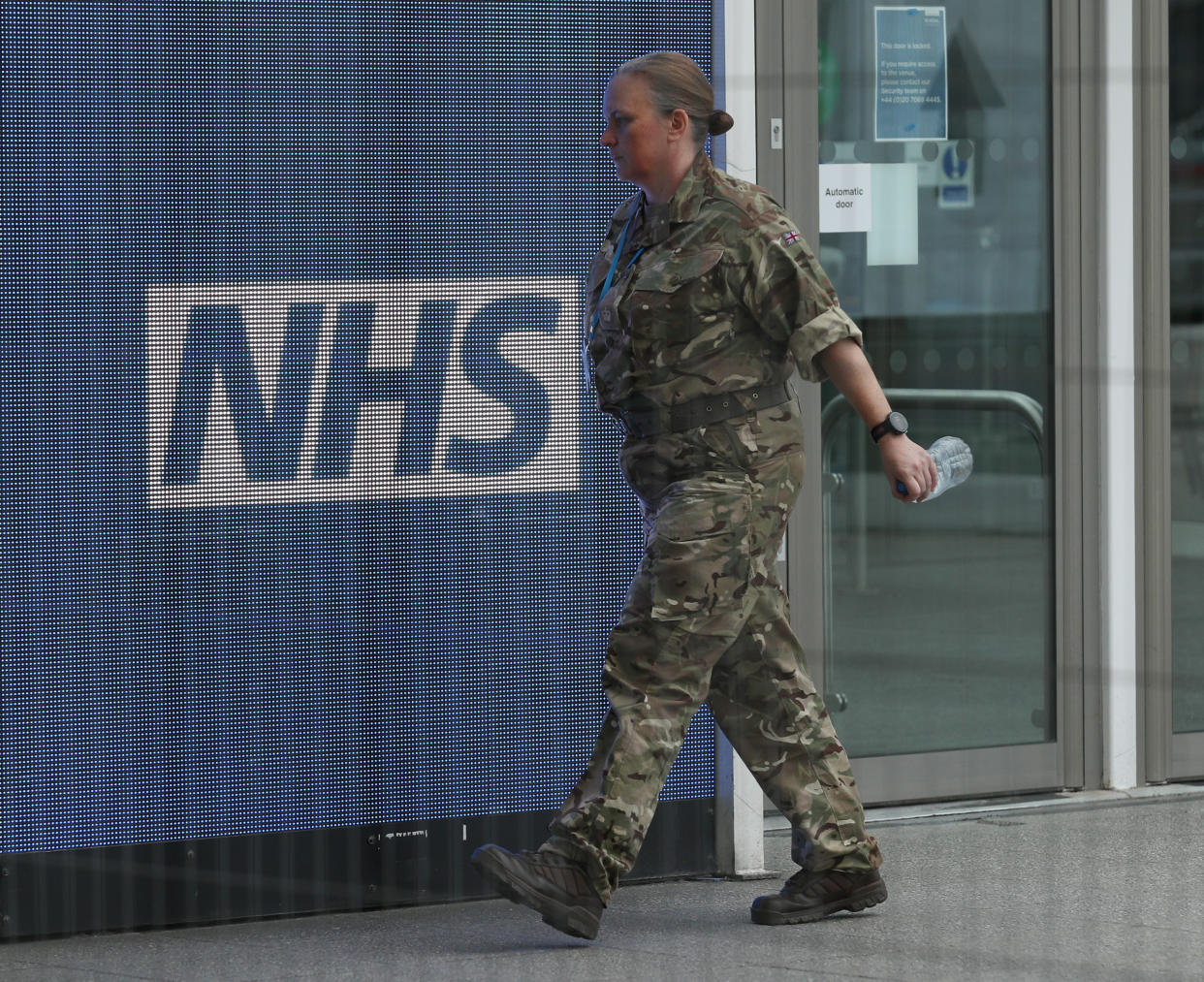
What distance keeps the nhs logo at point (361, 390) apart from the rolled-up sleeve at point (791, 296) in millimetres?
688

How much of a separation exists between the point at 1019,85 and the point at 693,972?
3022mm

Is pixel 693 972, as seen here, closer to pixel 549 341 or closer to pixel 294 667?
pixel 294 667

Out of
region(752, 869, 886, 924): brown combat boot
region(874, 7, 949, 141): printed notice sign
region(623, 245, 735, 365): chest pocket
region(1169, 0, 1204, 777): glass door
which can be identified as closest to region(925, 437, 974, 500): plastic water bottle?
region(623, 245, 735, 365): chest pocket

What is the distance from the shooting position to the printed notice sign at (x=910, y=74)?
19.0ft

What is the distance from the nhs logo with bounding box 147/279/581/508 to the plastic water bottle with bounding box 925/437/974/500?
922 mm

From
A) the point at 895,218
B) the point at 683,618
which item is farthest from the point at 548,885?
the point at 895,218

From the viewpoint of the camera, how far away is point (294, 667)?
15.2 feet

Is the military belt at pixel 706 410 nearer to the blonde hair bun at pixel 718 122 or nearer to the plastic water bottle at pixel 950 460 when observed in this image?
the plastic water bottle at pixel 950 460

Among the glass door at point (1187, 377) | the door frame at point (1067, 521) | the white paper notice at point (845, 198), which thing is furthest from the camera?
the glass door at point (1187, 377)

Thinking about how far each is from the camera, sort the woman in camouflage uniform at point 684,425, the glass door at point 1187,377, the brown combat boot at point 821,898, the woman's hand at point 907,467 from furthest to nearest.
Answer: the glass door at point 1187,377 < the brown combat boot at point 821,898 < the woman in camouflage uniform at point 684,425 < the woman's hand at point 907,467

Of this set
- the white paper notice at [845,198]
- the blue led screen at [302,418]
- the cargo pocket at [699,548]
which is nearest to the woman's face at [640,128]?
the blue led screen at [302,418]

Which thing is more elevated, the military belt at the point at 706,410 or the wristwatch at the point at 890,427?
the military belt at the point at 706,410

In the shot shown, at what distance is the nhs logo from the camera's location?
14.9 ft

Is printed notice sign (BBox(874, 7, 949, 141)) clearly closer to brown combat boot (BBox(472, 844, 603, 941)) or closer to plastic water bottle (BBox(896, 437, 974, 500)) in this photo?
plastic water bottle (BBox(896, 437, 974, 500))
